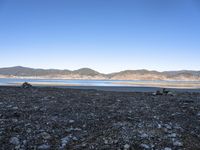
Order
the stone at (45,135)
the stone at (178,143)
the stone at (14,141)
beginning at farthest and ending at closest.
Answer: the stone at (45,135)
the stone at (178,143)
the stone at (14,141)

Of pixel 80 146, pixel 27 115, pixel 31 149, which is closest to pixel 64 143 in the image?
pixel 80 146

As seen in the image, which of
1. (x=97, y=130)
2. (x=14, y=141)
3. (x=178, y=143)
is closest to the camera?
(x=14, y=141)

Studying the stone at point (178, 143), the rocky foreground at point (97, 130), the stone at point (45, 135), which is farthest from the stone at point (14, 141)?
the stone at point (178, 143)

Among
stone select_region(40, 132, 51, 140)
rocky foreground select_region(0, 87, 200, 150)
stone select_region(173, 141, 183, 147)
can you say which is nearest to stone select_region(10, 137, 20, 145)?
rocky foreground select_region(0, 87, 200, 150)

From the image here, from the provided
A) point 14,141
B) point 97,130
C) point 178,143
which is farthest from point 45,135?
point 178,143

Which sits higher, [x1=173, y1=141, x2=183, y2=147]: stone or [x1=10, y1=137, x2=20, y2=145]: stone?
[x1=10, y1=137, x2=20, y2=145]: stone

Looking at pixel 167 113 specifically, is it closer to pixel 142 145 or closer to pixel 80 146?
pixel 142 145

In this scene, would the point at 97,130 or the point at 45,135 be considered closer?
the point at 45,135

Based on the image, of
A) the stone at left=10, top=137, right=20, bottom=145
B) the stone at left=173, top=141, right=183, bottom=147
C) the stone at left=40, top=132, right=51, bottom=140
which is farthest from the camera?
the stone at left=40, top=132, right=51, bottom=140

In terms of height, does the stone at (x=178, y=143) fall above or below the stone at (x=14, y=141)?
below

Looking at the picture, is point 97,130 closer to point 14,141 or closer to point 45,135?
point 45,135

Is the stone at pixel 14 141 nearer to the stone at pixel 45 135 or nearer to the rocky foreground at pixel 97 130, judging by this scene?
the rocky foreground at pixel 97 130

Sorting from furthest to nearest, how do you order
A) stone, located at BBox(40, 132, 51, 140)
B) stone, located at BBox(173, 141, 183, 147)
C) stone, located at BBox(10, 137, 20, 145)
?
stone, located at BBox(40, 132, 51, 140) → stone, located at BBox(173, 141, 183, 147) → stone, located at BBox(10, 137, 20, 145)

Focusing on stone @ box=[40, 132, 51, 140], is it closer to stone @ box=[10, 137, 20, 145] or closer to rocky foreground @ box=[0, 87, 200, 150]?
rocky foreground @ box=[0, 87, 200, 150]
